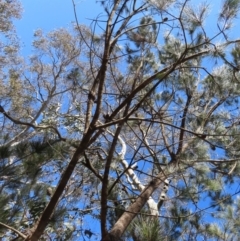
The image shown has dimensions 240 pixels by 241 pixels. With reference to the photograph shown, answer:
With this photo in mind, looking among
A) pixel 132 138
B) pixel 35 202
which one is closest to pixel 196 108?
pixel 132 138

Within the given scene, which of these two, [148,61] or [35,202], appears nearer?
[35,202]

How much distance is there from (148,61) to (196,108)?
2.17 feet

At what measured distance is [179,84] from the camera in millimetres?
3244

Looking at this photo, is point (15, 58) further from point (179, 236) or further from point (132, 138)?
point (179, 236)

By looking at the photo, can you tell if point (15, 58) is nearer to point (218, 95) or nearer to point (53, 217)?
point (218, 95)

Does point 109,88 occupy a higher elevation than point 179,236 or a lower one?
higher

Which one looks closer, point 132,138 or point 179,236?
point 179,236

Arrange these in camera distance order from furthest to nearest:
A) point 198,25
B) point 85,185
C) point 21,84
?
1. point 21,84
2. point 85,185
3. point 198,25

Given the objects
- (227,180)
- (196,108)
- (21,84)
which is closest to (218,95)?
(196,108)

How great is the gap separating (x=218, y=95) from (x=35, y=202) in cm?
163

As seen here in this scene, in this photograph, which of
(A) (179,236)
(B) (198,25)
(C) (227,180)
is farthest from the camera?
(C) (227,180)

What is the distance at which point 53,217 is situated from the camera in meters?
2.08

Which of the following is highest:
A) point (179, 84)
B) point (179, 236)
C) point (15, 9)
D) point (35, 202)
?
point (15, 9)

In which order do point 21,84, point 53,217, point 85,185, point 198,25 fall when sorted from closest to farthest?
point 53,217 → point 198,25 → point 85,185 → point 21,84
